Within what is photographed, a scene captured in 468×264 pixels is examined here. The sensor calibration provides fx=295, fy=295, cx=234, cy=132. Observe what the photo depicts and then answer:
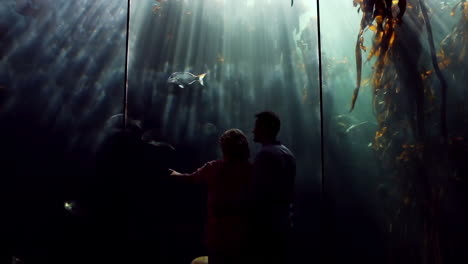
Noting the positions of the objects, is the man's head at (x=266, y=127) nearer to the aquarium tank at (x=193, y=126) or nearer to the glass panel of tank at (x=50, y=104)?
the aquarium tank at (x=193, y=126)

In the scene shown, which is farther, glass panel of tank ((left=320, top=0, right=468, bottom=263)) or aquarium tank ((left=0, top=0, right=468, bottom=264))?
aquarium tank ((left=0, top=0, right=468, bottom=264))

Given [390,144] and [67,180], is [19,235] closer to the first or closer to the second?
[67,180]

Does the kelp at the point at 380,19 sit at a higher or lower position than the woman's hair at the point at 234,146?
higher

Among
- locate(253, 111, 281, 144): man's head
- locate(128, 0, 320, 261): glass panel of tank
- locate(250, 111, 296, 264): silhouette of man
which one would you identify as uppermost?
locate(128, 0, 320, 261): glass panel of tank

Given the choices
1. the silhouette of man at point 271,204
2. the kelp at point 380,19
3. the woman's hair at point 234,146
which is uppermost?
the kelp at point 380,19

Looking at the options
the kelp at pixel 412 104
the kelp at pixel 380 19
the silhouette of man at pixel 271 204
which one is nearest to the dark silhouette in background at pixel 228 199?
the silhouette of man at pixel 271 204

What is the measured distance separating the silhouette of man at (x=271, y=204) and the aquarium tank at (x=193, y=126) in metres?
1.79

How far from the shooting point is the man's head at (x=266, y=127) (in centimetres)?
207

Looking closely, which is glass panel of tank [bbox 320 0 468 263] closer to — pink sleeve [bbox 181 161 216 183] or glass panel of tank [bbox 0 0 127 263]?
pink sleeve [bbox 181 161 216 183]

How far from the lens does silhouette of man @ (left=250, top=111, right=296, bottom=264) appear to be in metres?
1.87

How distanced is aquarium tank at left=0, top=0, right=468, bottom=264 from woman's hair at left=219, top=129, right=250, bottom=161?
5.93 ft

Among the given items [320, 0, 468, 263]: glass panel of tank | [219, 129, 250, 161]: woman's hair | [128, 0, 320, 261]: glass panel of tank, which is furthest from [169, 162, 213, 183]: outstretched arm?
[128, 0, 320, 261]: glass panel of tank

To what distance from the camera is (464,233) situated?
584cm

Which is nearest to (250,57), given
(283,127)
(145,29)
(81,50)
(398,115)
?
(283,127)
